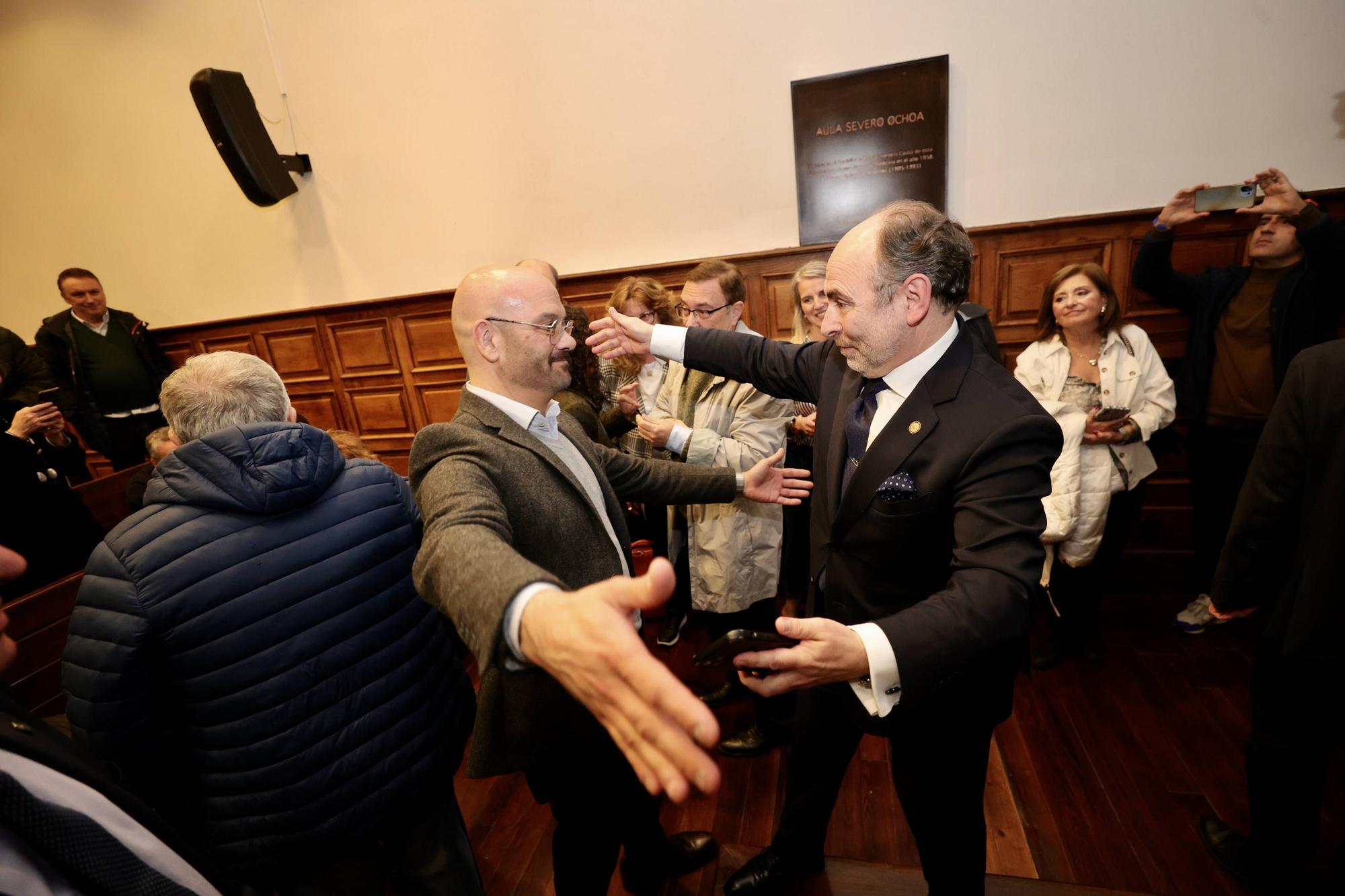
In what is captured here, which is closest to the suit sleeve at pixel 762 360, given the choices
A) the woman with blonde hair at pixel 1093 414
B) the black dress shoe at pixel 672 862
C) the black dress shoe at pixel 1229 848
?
the woman with blonde hair at pixel 1093 414

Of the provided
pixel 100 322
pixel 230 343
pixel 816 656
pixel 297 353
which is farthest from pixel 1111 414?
pixel 100 322

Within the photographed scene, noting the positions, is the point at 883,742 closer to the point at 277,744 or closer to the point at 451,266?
the point at 277,744

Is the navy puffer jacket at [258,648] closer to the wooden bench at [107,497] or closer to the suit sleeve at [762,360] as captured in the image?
the suit sleeve at [762,360]

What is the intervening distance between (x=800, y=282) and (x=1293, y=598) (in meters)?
1.92

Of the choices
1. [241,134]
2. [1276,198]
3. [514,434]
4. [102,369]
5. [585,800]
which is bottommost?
[585,800]

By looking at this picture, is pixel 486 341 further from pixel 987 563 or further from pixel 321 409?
pixel 321 409

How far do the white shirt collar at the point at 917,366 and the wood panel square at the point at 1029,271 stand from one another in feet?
7.94

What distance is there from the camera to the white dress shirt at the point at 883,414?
1.01 m

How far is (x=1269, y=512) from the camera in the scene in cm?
152

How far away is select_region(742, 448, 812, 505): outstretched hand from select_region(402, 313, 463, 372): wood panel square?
3295mm

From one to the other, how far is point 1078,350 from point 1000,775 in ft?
6.29

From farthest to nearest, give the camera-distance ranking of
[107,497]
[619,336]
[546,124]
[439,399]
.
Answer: [439,399] < [546,124] < [107,497] < [619,336]

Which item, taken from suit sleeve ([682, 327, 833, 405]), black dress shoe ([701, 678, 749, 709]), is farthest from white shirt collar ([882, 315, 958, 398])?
black dress shoe ([701, 678, 749, 709])

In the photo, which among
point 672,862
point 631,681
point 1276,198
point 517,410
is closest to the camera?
point 631,681
